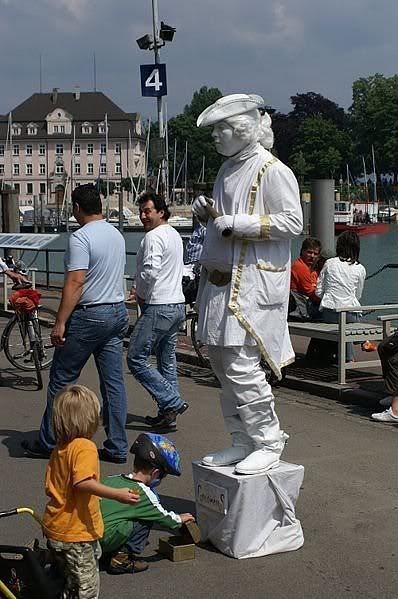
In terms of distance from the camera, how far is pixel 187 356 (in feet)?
42.7

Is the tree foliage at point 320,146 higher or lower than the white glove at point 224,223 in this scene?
higher

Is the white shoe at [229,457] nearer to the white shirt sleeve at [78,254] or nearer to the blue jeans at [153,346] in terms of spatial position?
the white shirt sleeve at [78,254]

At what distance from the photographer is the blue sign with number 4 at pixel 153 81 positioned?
20.1 metres

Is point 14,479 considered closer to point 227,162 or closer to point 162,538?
point 162,538

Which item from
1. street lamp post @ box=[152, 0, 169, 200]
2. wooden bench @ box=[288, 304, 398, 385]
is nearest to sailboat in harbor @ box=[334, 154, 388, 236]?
street lamp post @ box=[152, 0, 169, 200]

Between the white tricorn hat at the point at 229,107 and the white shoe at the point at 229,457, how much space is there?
1.82 metres

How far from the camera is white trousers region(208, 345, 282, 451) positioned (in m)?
5.64

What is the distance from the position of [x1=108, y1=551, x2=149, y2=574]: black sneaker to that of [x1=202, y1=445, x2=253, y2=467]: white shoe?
2.21 ft

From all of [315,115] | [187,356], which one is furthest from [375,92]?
[187,356]

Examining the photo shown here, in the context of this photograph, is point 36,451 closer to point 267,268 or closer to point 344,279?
point 267,268

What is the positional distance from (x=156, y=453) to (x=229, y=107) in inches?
76.3

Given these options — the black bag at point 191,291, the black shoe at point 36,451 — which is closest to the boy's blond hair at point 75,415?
the black shoe at point 36,451

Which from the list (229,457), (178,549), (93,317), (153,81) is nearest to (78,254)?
(93,317)

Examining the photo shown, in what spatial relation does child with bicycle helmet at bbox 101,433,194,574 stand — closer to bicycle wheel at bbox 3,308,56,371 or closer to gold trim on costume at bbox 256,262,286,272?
gold trim on costume at bbox 256,262,286,272
